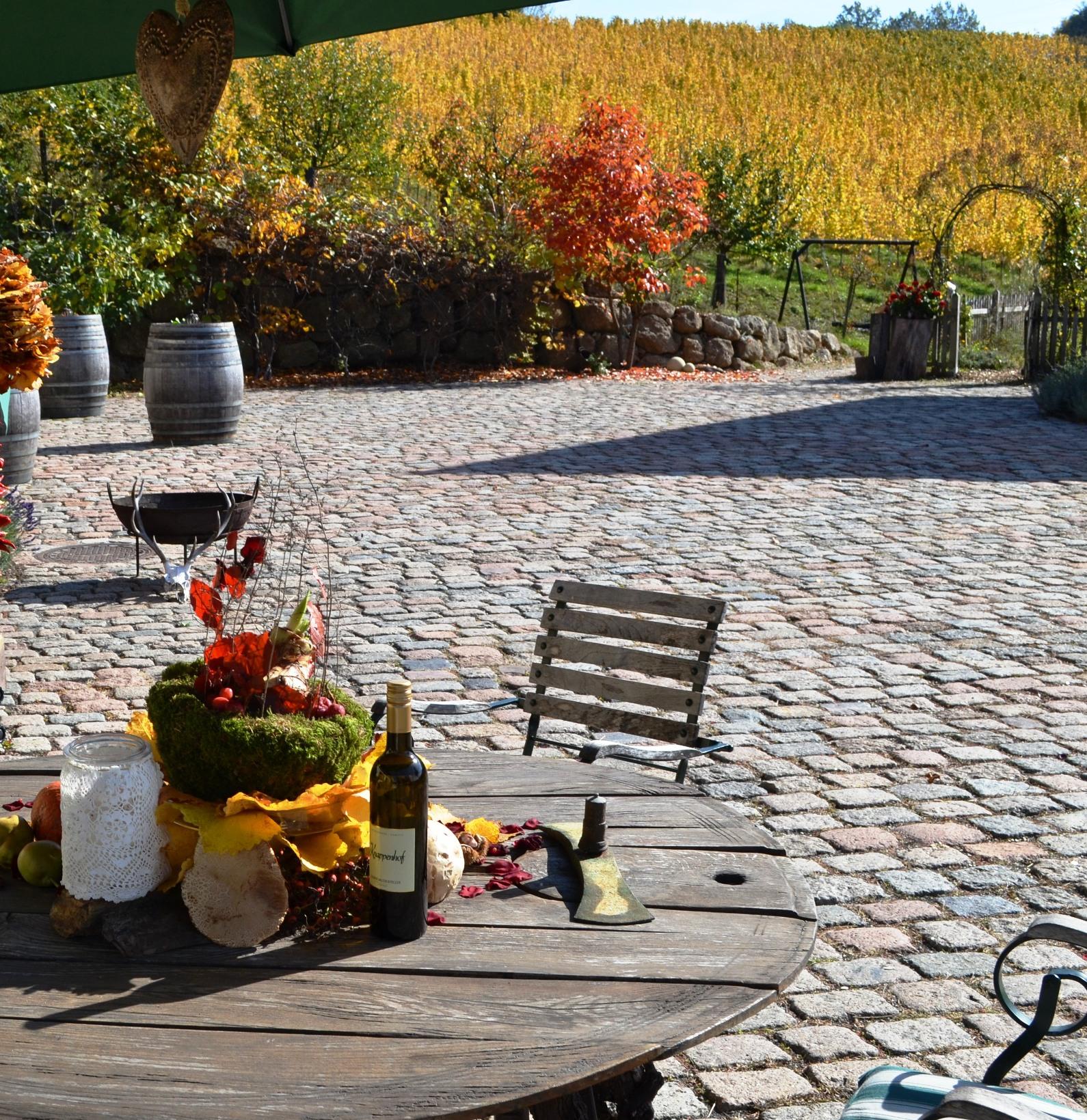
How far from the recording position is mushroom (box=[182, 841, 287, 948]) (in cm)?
206

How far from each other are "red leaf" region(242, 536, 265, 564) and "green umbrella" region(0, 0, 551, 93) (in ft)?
6.29

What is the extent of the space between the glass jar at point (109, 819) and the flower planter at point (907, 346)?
18.6 metres

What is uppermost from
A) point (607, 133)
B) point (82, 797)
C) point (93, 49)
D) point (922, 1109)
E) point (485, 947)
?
point (607, 133)

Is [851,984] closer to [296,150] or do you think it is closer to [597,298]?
[597,298]

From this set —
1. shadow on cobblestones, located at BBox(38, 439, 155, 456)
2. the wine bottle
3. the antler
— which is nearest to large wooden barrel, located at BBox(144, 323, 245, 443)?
shadow on cobblestones, located at BBox(38, 439, 155, 456)

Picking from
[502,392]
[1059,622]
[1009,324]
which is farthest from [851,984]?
[1009,324]

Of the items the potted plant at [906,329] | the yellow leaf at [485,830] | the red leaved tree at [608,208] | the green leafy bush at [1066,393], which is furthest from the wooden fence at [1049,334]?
the yellow leaf at [485,830]

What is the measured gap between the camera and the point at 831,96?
4728 centimetres

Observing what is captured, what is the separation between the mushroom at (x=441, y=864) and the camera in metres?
2.20

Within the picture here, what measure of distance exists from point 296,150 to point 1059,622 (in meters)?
22.1

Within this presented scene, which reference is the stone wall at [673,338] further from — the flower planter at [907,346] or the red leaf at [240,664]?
the red leaf at [240,664]

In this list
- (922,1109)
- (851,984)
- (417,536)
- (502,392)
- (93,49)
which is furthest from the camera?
(502,392)

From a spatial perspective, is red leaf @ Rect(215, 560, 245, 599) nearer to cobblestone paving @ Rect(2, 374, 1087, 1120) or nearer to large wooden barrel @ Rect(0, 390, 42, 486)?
cobblestone paving @ Rect(2, 374, 1087, 1120)

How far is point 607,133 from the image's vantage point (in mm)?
19812
